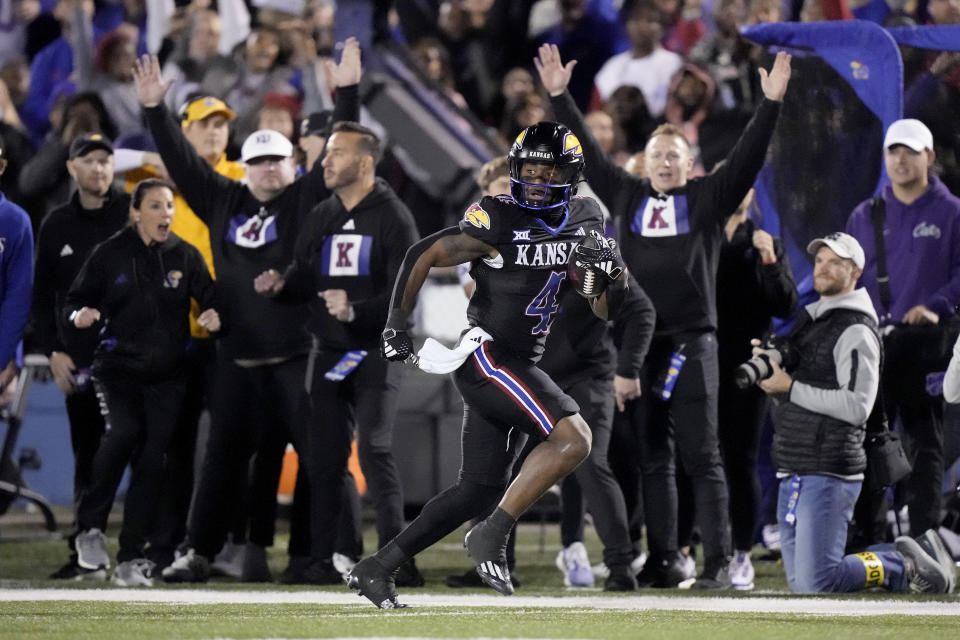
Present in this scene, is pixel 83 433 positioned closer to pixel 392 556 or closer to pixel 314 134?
pixel 314 134

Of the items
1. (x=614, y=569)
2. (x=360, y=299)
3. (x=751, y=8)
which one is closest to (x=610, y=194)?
(x=360, y=299)

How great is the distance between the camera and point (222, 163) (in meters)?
10.7

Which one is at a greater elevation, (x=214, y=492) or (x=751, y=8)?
(x=751, y=8)

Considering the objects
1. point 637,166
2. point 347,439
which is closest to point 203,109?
point 347,439

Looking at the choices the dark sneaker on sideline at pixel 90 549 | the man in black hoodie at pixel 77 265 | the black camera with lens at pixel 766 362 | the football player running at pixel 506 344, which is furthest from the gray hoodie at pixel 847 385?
the man in black hoodie at pixel 77 265

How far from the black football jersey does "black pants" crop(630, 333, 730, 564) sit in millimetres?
1981

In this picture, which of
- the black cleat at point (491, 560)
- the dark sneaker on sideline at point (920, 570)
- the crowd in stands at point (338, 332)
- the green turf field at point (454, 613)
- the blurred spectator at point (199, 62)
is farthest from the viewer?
the blurred spectator at point (199, 62)

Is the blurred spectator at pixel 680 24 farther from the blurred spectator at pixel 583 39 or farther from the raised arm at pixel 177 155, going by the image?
the raised arm at pixel 177 155

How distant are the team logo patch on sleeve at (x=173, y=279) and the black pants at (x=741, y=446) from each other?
3.18 metres

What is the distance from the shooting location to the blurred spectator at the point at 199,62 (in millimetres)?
14047

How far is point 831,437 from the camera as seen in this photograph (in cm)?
883

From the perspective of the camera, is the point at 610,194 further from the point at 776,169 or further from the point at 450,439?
the point at 450,439

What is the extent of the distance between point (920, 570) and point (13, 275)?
5.19 m

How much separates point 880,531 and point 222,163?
14.9 feet
